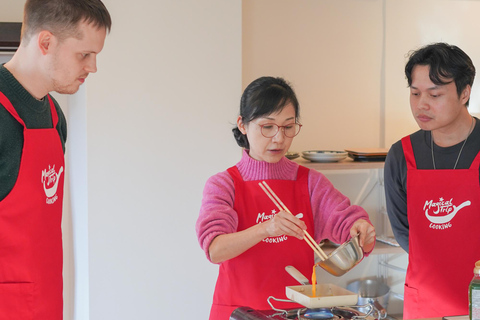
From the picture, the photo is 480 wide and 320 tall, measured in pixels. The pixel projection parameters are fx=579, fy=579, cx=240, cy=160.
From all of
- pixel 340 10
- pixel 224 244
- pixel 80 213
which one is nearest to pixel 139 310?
pixel 80 213

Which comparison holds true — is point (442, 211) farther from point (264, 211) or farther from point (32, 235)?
point (32, 235)

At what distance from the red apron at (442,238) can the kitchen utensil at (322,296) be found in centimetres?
68

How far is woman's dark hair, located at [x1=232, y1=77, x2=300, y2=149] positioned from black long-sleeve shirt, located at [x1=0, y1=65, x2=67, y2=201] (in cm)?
70

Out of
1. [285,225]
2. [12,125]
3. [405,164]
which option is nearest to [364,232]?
[285,225]

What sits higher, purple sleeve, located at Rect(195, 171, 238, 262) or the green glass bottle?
purple sleeve, located at Rect(195, 171, 238, 262)

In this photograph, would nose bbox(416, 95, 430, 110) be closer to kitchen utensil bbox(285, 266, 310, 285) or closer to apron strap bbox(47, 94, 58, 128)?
kitchen utensil bbox(285, 266, 310, 285)

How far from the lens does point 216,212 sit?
74.7 inches

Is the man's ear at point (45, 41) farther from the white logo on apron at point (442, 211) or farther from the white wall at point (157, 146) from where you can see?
the white logo on apron at point (442, 211)

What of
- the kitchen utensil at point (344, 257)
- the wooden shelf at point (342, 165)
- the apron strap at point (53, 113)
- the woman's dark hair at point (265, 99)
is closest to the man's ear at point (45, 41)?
the apron strap at point (53, 113)

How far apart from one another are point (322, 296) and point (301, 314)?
0.08m

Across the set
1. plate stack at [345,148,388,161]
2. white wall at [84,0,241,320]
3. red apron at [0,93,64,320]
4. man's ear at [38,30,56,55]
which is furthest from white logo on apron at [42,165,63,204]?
plate stack at [345,148,388,161]

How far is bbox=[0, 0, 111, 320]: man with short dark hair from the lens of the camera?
1.56 meters

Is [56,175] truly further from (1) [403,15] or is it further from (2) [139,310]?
(1) [403,15]

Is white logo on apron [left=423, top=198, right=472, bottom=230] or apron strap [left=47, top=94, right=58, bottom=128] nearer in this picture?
apron strap [left=47, top=94, right=58, bottom=128]
